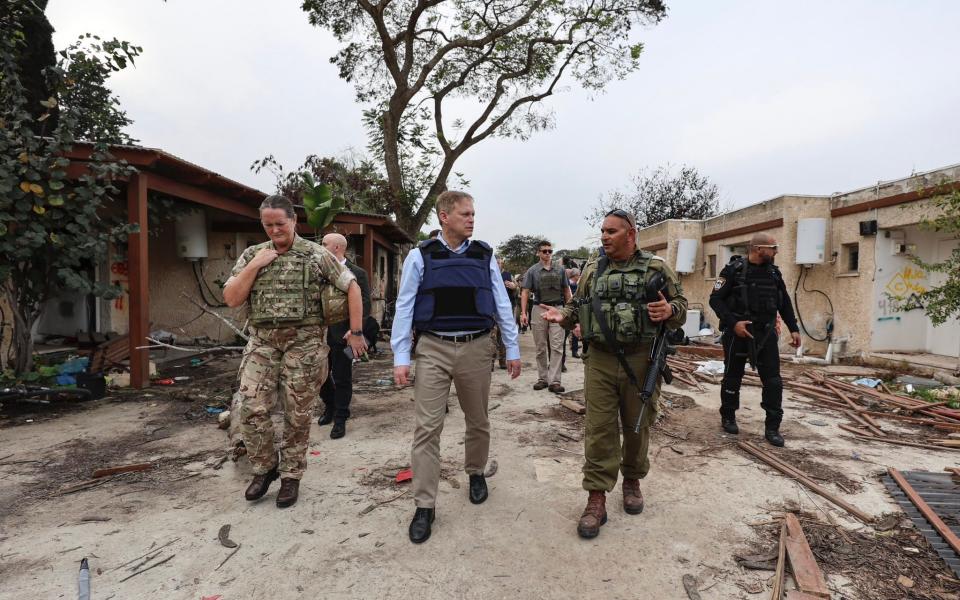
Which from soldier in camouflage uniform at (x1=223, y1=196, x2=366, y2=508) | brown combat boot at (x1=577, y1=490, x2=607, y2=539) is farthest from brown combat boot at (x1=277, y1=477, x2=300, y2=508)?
brown combat boot at (x1=577, y1=490, x2=607, y2=539)

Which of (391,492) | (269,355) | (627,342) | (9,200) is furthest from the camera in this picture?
(9,200)

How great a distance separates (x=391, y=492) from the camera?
3.31 m

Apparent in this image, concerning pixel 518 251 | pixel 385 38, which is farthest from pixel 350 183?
pixel 518 251

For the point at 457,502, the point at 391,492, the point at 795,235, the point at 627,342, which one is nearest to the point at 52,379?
the point at 391,492

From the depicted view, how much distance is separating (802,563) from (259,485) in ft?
10.1

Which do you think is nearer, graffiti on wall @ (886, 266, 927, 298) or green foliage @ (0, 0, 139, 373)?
green foliage @ (0, 0, 139, 373)

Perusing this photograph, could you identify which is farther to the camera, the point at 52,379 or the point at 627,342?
the point at 52,379

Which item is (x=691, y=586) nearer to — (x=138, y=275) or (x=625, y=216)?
(x=625, y=216)

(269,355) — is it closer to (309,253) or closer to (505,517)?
(309,253)

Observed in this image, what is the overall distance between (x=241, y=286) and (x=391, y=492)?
5.39ft

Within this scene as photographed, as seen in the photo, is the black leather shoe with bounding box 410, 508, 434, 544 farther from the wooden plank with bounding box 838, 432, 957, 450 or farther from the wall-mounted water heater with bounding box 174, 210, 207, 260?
the wall-mounted water heater with bounding box 174, 210, 207, 260

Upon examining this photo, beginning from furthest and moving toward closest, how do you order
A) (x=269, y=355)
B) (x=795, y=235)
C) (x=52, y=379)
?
(x=795, y=235), (x=52, y=379), (x=269, y=355)

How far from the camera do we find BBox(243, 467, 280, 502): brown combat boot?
3125mm

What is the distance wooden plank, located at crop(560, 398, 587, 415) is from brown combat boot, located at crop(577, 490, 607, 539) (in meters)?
2.38
